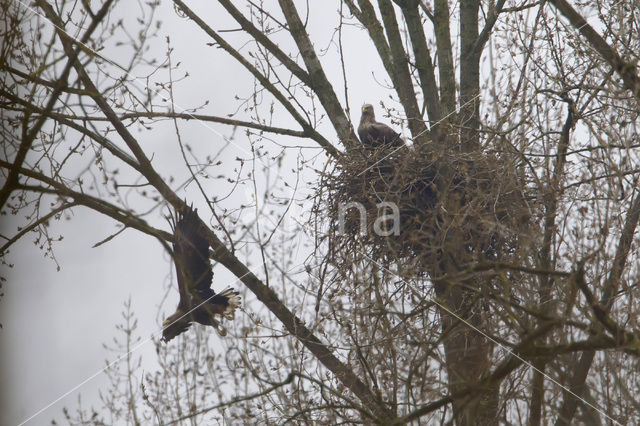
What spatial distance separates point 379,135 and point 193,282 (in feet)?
6.22

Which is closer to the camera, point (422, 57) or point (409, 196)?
point (409, 196)

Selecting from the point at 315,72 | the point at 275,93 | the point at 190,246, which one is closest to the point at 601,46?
the point at 315,72

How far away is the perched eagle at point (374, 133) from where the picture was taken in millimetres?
4961

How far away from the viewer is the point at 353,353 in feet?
13.1

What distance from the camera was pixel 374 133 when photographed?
5.16 m

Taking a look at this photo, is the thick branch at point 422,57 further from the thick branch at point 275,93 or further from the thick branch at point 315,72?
the thick branch at point 275,93

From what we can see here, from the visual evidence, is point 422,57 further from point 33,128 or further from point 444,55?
point 33,128

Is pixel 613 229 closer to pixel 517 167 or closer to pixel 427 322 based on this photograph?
pixel 517 167

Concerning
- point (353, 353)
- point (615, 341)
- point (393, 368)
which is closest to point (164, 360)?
point (353, 353)

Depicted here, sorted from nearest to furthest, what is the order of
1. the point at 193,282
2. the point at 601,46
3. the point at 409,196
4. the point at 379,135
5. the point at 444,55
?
the point at 193,282 → the point at 409,196 → the point at 601,46 → the point at 379,135 → the point at 444,55

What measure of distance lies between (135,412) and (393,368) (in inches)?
175

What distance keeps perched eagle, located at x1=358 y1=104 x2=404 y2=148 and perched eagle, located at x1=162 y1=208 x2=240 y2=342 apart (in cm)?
134

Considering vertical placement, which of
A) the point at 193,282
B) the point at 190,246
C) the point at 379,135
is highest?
the point at 379,135

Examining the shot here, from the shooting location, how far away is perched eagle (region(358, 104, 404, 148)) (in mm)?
4961
